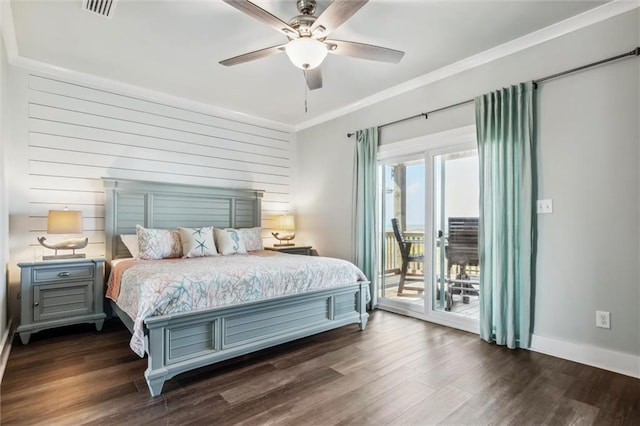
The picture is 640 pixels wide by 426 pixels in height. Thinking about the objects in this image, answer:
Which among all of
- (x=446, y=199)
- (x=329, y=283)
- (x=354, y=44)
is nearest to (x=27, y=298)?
(x=329, y=283)

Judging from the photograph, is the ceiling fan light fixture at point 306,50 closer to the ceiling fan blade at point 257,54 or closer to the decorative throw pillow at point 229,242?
the ceiling fan blade at point 257,54

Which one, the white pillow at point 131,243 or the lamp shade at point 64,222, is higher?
the lamp shade at point 64,222

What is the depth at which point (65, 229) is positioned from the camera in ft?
10.7

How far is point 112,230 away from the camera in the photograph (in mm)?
3840

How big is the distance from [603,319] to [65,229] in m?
4.76

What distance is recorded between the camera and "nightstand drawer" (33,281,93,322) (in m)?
3.14

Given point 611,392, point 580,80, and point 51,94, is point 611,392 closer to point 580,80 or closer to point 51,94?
point 580,80

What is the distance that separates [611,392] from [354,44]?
9.75ft

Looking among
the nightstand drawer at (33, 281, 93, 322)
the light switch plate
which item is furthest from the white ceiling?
the nightstand drawer at (33, 281, 93, 322)

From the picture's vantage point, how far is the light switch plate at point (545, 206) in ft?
9.38

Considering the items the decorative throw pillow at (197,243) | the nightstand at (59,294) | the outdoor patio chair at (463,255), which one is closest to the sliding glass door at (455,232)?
the outdoor patio chair at (463,255)

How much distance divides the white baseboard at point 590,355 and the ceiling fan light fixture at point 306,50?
296cm

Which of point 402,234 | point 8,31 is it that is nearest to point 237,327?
point 402,234

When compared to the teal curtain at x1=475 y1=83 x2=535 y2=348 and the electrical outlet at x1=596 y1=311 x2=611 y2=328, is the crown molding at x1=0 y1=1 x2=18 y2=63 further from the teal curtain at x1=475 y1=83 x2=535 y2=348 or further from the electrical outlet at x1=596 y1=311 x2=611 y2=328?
the electrical outlet at x1=596 y1=311 x2=611 y2=328
